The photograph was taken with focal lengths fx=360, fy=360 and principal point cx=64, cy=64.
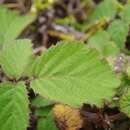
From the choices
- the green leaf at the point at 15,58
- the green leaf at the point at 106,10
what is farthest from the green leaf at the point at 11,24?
the green leaf at the point at 106,10

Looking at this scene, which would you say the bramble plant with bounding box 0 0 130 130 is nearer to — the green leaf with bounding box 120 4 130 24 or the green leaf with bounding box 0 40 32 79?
the green leaf with bounding box 0 40 32 79

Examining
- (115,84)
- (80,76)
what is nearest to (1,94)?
(80,76)

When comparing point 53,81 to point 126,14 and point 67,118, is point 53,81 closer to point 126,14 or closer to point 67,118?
point 67,118

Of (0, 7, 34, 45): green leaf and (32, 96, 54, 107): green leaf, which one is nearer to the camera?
(32, 96, 54, 107): green leaf

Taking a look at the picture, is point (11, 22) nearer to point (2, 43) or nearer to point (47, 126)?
point (2, 43)

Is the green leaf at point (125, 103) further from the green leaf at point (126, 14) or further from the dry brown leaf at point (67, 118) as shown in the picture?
the green leaf at point (126, 14)

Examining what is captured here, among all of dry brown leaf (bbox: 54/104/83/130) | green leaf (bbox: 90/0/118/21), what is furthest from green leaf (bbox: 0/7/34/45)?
dry brown leaf (bbox: 54/104/83/130)

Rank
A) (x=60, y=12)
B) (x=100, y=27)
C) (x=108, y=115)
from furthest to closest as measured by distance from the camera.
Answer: (x=60, y=12), (x=100, y=27), (x=108, y=115)
